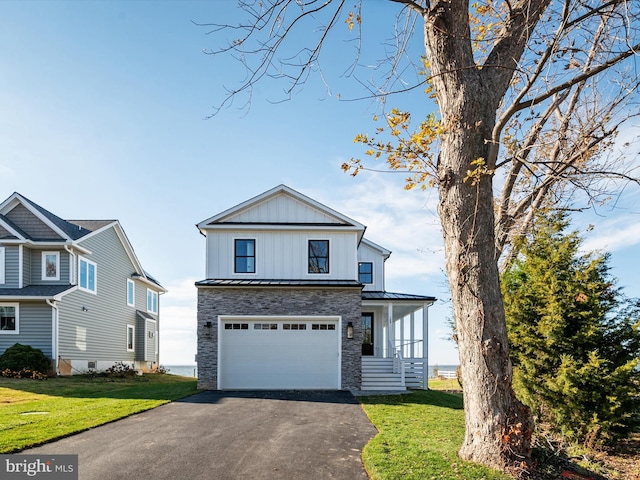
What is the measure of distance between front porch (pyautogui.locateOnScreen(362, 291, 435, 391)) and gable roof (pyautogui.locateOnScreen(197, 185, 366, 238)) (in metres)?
3.50

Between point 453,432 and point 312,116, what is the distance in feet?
22.0

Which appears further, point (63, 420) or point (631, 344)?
point (631, 344)

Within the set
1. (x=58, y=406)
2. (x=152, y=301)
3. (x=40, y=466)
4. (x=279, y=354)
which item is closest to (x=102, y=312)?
(x=152, y=301)

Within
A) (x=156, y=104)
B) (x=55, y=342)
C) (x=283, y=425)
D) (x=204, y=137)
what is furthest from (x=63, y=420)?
(x=55, y=342)

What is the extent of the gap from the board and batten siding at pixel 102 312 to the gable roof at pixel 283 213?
25.4 feet

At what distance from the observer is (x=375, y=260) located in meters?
22.2

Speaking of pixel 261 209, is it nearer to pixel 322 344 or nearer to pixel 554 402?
pixel 322 344

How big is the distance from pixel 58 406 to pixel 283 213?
31.2 ft

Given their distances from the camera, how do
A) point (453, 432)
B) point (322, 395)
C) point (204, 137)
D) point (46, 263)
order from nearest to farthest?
point (453, 432) < point (204, 137) < point (322, 395) < point (46, 263)

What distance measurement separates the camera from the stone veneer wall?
15.9 metres

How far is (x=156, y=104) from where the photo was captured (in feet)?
41.2

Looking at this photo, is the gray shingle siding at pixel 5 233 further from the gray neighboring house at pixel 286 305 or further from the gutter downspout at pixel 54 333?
the gray neighboring house at pixel 286 305

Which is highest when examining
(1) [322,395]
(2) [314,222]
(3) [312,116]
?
(3) [312,116]

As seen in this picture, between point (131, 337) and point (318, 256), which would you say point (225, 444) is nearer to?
point (318, 256)
